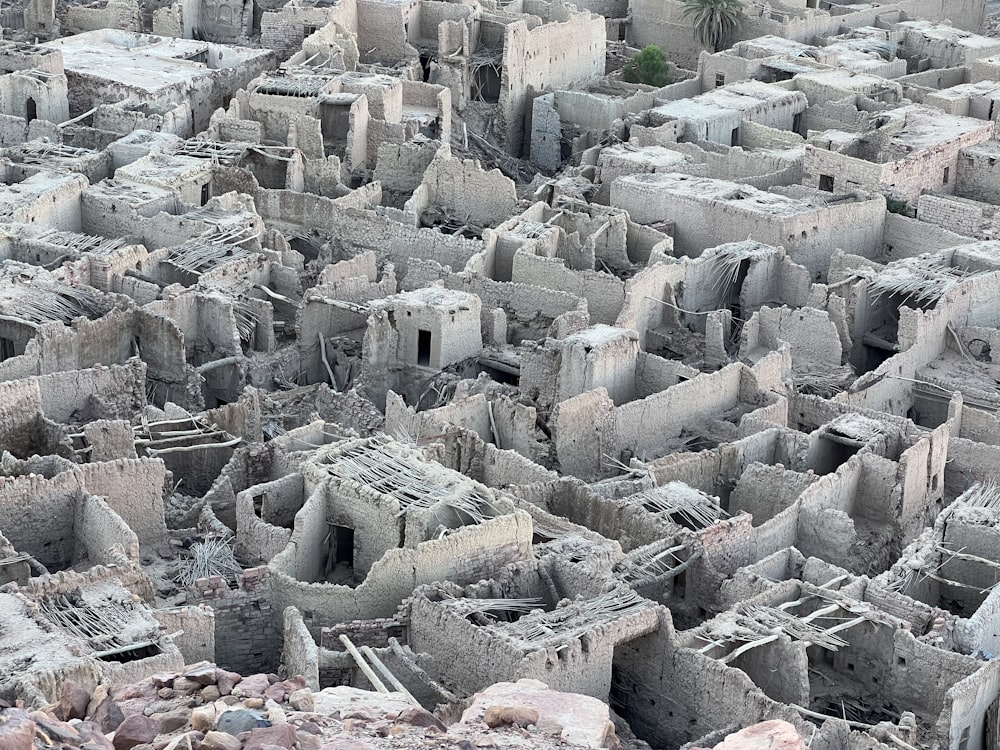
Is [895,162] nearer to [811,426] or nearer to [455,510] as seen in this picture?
[811,426]

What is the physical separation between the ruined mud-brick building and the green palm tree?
1.78 ft

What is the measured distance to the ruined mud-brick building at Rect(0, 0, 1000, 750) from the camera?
103 feet

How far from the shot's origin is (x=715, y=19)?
209ft

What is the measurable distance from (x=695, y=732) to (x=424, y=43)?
35.2 meters

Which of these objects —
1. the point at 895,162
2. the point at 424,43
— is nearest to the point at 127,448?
the point at 895,162

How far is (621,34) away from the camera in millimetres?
66750

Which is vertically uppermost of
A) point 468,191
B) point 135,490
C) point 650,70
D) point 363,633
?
point 650,70

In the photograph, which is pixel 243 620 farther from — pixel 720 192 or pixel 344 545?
pixel 720 192

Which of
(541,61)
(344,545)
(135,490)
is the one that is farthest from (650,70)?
(135,490)

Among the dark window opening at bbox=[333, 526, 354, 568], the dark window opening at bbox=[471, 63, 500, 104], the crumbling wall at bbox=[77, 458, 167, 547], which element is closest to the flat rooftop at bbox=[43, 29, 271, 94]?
the dark window opening at bbox=[471, 63, 500, 104]

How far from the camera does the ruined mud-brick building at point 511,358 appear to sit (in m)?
31.4

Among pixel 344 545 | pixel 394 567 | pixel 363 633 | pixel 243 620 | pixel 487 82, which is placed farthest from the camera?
pixel 487 82

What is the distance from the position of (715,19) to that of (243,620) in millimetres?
36473

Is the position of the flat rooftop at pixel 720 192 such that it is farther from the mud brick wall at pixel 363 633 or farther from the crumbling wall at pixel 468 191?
the mud brick wall at pixel 363 633
